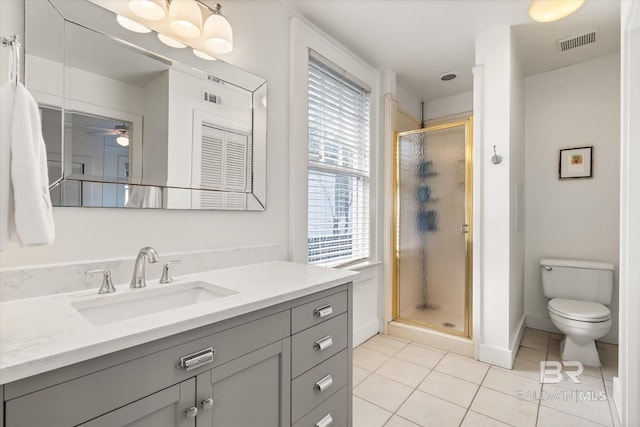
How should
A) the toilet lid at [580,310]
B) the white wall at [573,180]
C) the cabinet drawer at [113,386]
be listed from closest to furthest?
1. the cabinet drawer at [113,386]
2. the toilet lid at [580,310]
3. the white wall at [573,180]

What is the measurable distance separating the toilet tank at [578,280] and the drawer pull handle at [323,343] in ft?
8.08

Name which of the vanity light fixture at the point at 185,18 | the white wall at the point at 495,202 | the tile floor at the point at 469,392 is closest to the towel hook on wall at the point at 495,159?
the white wall at the point at 495,202

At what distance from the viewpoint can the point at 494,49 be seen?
92.9 inches

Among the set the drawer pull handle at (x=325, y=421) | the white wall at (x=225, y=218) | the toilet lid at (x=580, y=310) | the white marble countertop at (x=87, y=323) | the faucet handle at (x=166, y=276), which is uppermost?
the white wall at (x=225, y=218)

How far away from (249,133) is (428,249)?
1.91 meters

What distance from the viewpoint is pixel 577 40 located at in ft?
8.03

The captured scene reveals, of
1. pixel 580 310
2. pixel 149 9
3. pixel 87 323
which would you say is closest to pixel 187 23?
pixel 149 9

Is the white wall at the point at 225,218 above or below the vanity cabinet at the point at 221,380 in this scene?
above

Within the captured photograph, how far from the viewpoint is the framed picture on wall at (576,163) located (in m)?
2.81

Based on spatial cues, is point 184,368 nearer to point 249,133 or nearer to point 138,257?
point 138,257

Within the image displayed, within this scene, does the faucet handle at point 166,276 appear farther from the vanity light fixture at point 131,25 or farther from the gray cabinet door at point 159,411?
the vanity light fixture at point 131,25

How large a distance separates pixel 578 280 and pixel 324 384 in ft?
8.49

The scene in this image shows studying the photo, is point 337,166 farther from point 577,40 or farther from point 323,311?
point 577,40

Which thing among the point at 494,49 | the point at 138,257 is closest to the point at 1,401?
the point at 138,257
